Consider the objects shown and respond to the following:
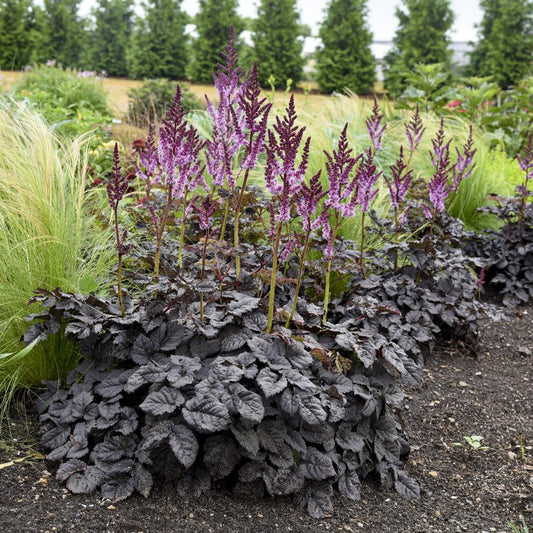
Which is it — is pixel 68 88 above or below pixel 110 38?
below

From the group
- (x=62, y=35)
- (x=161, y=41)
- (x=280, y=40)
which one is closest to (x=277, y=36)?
(x=280, y=40)

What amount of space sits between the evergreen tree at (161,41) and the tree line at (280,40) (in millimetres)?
28

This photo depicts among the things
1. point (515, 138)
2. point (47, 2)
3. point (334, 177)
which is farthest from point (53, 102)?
point (47, 2)

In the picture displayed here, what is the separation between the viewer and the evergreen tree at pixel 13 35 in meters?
18.0

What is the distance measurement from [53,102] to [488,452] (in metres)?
7.12

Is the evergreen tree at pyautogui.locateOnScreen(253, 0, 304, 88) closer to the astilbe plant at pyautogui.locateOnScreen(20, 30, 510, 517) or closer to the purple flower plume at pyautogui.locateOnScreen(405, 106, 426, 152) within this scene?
the purple flower plume at pyautogui.locateOnScreen(405, 106, 426, 152)

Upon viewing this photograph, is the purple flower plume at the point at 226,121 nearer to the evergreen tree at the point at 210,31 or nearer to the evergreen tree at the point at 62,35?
the evergreen tree at the point at 210,31

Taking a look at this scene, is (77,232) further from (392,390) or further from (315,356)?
(392,390)

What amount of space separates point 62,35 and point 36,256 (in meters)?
18.4

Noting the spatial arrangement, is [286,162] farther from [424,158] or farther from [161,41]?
[161,41]

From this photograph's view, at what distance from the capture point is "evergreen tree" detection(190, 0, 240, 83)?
53.8ft

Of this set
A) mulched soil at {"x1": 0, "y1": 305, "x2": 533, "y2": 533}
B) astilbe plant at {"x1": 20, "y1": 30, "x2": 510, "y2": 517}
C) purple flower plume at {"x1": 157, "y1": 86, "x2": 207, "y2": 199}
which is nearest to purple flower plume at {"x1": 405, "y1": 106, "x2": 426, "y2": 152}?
astilbe plant at {"x1": 20, "y1": 30, "x2": 510, "y2": 517}

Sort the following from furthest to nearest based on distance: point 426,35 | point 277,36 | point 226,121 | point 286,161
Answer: point 277,36 < point 426,35 < point 226,121 < point 286,161

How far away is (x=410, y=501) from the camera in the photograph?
7.33 feet
